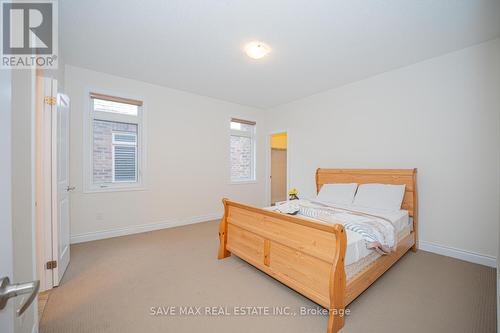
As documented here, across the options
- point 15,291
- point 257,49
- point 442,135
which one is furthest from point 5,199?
point 442,135

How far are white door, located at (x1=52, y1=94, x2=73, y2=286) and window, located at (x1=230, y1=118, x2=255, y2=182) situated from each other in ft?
10.4

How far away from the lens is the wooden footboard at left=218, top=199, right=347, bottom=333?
154cm

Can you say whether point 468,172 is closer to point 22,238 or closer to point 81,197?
point 22,238

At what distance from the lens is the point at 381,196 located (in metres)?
2.96

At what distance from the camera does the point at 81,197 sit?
327 cm

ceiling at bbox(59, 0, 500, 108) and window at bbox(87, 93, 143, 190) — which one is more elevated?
ceiling at bbox(59, 0, 500, 108)

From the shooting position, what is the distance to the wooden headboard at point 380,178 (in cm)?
296

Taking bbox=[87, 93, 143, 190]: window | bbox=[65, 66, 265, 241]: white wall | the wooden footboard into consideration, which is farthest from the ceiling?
the wooden footboard

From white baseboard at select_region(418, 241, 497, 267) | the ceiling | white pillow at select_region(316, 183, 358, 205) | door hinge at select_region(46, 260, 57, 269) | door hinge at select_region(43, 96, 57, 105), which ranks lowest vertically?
white baseboard at select_region(418, 241, 497, 267)

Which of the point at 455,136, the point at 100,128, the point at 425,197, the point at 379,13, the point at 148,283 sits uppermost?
the point at 379,13

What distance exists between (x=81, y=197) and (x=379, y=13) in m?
4.52

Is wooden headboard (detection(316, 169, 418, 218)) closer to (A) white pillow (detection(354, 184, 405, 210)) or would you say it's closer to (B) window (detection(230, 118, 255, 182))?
(A) white pillow (detection(354, 184, 405, 210))

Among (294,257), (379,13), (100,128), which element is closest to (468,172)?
(379,13)

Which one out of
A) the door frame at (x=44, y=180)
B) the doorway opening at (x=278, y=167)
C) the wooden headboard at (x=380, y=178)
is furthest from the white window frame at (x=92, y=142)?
the doorway opening at (x=278, y=167)
